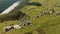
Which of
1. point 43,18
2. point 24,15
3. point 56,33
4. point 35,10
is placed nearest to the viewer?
point 56,33

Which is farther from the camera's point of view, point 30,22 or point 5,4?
point 5,4

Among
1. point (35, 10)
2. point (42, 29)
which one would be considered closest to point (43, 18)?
point (42, 29)

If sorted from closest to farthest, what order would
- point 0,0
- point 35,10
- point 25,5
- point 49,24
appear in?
point 49,24, point 35,10, point 25,5, point 0,0

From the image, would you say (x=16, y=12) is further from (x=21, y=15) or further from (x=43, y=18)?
(x=43, y=18)

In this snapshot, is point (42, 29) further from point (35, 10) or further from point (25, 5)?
point (25, 5)

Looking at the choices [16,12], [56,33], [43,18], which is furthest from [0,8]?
[56,33]

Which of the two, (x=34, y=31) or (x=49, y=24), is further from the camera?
(x=49, y=24)

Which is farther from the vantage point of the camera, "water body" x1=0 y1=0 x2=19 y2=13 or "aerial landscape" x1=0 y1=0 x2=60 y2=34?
"water body" x1=0 y1=0 x2=19 y2=13

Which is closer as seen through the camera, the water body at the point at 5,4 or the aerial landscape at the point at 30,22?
the aerial landscape at the point at 30,22

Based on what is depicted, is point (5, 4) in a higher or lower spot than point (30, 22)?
higher
